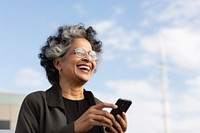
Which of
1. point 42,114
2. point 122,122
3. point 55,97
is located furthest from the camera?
point 55,97

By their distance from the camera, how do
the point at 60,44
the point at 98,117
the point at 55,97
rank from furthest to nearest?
the point at 60,44, the point at 55,97, the point at 98,117

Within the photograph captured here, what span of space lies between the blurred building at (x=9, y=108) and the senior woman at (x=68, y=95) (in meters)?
12.8

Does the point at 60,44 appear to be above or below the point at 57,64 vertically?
above

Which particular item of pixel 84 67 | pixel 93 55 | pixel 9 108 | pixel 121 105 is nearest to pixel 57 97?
pixel 84 67

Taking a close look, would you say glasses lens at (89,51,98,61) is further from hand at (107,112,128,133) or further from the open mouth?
hand at (107,112,128,133)

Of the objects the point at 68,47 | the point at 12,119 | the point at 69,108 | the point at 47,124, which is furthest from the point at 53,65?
the point at 12,119

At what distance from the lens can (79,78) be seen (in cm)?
269

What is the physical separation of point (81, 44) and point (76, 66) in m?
0.19

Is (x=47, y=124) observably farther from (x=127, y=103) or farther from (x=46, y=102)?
(x=127, y=103)

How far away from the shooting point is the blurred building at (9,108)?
16.4 meters

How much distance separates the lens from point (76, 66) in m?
2.71

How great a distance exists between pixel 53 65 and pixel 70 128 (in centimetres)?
76

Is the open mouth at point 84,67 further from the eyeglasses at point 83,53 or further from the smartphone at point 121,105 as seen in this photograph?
the smartphone at point 121,105

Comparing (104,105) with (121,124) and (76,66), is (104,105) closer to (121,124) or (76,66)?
(121,124)
